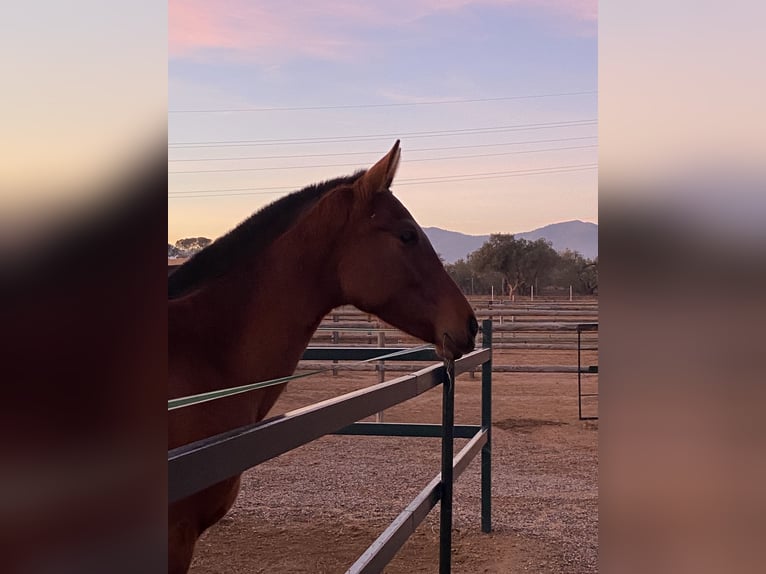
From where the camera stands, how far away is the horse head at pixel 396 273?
104 inches

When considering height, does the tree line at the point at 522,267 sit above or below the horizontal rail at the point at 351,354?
above

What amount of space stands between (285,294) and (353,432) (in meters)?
1.73

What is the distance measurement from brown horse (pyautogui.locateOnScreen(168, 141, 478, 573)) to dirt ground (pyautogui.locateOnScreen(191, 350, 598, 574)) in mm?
1495

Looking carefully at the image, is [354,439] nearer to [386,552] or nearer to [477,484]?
[477,484]

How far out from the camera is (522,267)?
44562mm

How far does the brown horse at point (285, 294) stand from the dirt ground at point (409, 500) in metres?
1.49

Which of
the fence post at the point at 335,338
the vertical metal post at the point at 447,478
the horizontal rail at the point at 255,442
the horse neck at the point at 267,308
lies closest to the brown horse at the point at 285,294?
the horse neck at the point at 267,308

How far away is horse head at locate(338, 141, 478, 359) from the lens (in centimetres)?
265

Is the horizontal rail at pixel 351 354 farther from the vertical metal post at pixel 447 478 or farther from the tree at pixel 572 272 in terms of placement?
the tree at pixel 572 272
